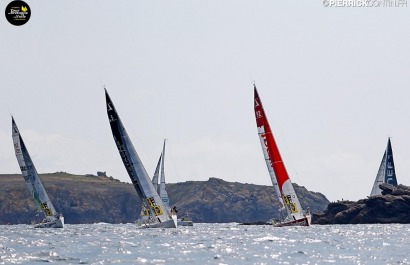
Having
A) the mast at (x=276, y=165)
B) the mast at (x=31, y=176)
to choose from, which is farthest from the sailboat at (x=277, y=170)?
the mast at (x=31, y=176)

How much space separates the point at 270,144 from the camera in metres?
76.6

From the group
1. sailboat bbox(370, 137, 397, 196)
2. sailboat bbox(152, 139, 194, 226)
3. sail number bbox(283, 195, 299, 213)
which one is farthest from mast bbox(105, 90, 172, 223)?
sailboat bbox(370, 137, 397, 196)

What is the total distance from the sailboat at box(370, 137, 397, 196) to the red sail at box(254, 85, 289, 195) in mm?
50181

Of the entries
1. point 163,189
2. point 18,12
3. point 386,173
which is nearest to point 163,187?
point 163,189

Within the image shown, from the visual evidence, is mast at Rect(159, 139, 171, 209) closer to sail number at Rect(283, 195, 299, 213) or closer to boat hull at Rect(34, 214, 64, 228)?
boat hull at Rect(34, 214, 64, 228)

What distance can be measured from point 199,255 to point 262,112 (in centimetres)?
3812

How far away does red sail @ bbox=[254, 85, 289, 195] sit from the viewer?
76375mm

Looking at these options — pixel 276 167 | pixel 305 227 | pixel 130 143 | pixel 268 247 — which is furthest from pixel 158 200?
pixel 268 247

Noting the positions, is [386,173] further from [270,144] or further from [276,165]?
[270,144]

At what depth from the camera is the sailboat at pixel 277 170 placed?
76.4 m

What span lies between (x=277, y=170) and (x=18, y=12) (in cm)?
4186

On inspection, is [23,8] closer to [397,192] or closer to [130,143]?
[130,143]

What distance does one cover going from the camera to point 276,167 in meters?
76.6

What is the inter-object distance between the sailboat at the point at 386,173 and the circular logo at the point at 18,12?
91.2 meters
